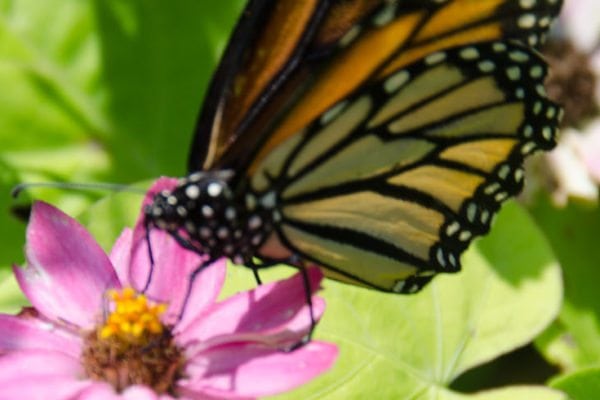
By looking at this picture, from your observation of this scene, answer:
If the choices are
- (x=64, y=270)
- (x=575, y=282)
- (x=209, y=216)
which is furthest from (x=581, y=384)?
(x=64, y=270)

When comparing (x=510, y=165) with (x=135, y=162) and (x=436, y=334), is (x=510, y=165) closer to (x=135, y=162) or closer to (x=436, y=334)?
(x=436, y=334)

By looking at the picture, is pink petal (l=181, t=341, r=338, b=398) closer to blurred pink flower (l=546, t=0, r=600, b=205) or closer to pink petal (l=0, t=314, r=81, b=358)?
pink petal (l=0, t=314, r=81, b=358)

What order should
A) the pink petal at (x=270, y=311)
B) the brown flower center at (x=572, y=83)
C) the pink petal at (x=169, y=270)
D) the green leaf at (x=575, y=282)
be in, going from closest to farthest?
1. the pink petal at (x=270, y=311)
2. the pink petal at (x=169, y=270)
3. the green leaf at (x=575, y=282)
4. the brown flower center at (x=572, y=83)

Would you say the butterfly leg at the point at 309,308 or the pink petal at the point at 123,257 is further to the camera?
the pink petal at the point at 123,257

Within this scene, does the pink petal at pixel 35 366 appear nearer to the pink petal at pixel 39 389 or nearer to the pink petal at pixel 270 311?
the pink petal at pixel 39 389

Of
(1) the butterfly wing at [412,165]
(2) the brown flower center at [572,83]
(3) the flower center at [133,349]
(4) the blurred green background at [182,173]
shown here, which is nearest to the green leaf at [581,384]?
(4) the blurred green background at [182,173]

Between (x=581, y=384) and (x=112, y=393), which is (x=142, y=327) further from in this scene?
(x=581, y=384)
